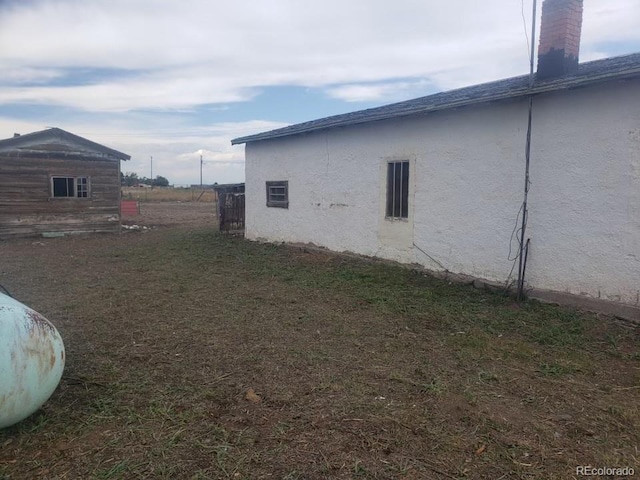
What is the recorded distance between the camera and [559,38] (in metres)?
6.84

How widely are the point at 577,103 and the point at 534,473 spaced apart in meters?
5.17

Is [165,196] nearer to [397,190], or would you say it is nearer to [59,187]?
[59,187]

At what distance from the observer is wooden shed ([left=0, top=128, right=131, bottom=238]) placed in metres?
14.1

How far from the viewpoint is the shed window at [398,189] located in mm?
8641

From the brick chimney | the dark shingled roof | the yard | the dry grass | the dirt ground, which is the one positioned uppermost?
the brick chimney

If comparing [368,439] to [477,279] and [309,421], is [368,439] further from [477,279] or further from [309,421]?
[477,279]

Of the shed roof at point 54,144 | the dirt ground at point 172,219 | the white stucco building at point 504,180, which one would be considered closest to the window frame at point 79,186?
the shed roof at point 54,144

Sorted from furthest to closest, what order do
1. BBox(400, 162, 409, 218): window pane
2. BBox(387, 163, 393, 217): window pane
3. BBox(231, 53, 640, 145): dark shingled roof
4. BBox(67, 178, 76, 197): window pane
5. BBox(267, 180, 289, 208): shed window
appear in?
BBox(67, 178, 76, 197): window pane < BBox(267, 180, 289, 208): shed window < BBox(387, 163, 393, 217): window pane < BBox(400, 162, 409, 218): window pane < BBox(231, 53, 640, 145): dark shingled roof

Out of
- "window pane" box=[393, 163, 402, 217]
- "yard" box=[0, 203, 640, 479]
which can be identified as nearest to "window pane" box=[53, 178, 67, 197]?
"yard" box=[0, 203, 640, 479]

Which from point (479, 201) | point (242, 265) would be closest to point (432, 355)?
point (479, 201)

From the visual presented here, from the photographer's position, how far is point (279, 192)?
12.6 meters

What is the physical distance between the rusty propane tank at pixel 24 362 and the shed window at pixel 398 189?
665cm

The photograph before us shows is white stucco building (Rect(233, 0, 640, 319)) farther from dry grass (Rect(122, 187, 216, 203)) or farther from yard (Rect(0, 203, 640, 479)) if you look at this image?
dry grass (Rect(122, 187, 216, 203))

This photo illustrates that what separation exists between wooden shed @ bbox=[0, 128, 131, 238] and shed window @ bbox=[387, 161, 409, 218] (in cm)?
1134
